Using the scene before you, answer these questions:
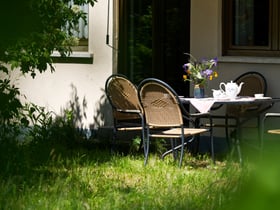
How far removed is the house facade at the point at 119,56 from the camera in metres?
8.64

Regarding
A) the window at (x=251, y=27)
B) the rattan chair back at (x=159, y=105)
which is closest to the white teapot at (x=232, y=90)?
the rattan chair back at (x=159, y=105)

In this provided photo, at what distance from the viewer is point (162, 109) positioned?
300 inches

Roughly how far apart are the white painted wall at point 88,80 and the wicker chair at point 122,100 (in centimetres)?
100

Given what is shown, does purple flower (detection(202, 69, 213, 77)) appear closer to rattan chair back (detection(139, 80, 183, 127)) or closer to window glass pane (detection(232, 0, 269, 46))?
rattan chair back (detection(139, 80, 183, 127))

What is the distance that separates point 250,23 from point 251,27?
0.18 feet

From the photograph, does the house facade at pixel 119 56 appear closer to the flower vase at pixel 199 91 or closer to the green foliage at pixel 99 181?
the flower vase at pixel 199 91

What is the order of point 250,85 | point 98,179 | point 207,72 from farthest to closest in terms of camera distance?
1. point 250,85
2. point 207,72
3. point 98,179

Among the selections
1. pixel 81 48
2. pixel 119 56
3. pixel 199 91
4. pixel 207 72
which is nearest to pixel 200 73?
pixel 207 72

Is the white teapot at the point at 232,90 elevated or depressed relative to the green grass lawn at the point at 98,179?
elevated

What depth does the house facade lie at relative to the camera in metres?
8.64

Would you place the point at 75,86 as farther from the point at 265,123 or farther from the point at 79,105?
the point at 265,123

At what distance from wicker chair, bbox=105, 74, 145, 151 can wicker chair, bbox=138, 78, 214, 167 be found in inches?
28.2

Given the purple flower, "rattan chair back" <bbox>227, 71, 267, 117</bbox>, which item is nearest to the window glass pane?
"rattan chair back" <bbox>227, 71, 267, 117</bbox>

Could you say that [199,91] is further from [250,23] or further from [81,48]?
[81,48]
